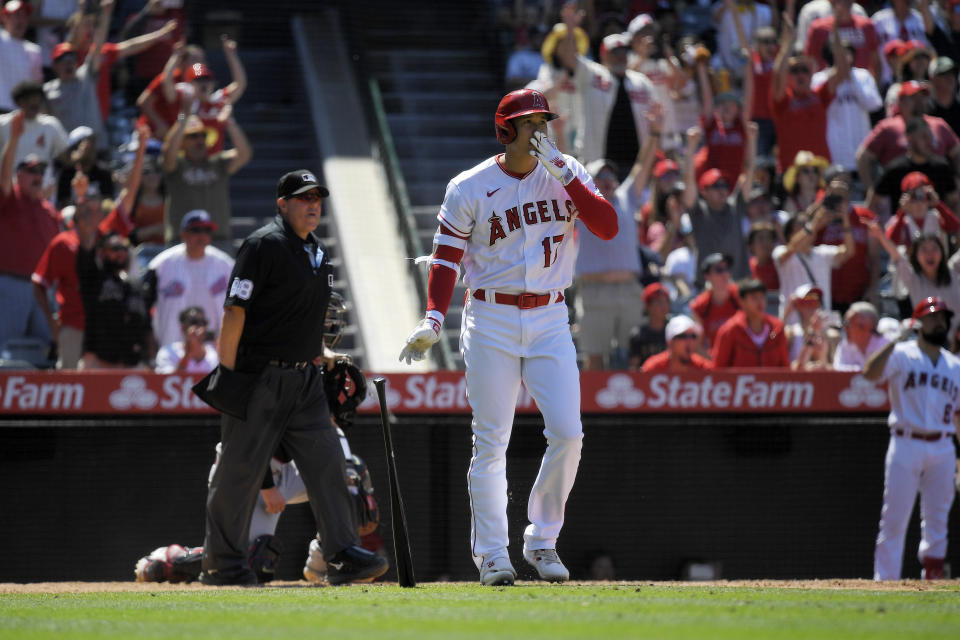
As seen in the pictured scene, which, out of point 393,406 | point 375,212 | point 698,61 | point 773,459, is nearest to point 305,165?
point 375,212

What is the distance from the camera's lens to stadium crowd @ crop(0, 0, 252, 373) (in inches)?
412

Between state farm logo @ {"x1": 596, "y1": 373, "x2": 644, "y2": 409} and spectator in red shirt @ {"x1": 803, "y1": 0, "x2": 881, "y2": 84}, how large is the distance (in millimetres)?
5693

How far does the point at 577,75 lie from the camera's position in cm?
1291

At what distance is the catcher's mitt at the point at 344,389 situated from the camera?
7309 mm

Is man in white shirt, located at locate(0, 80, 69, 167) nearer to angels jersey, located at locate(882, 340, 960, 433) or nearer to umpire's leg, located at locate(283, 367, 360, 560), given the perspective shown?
umpire's leg, located at locate(283, 367, 360, 560)

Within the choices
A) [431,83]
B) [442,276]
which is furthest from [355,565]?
[431,83]

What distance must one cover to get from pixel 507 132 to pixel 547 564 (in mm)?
1883

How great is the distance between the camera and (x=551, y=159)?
6.07m

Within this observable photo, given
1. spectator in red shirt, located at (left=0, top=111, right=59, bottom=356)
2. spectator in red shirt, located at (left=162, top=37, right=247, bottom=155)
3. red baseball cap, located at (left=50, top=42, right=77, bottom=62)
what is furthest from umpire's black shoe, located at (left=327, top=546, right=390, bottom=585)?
red baseball cap, located at (left=50, top=42, right=77, bottom=62)

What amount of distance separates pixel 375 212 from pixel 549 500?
7.50 m

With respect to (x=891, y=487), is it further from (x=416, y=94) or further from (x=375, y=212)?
(x=416, y=94)

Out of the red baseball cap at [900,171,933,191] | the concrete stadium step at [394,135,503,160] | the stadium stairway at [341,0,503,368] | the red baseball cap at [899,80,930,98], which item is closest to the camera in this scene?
the red baseball cap at [900,171,933,191]

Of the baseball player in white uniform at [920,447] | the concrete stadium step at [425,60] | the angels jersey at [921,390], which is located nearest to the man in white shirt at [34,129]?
the concrete stadium step at [425,60]

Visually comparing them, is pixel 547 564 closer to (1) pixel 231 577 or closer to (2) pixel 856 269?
(1) pixel 231 577
